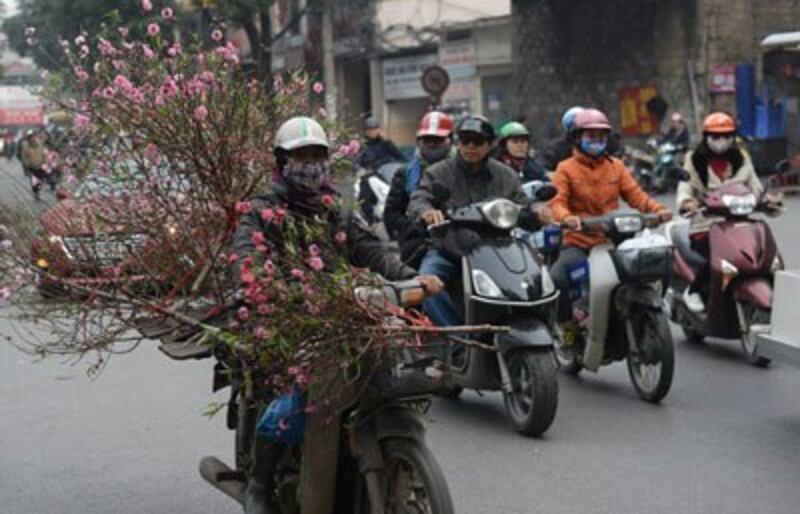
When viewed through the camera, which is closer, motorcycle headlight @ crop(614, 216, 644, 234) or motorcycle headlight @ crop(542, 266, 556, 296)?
motorcycle headlight @ crop(542, 266, 556, 296)

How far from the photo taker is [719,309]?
26.6 feet

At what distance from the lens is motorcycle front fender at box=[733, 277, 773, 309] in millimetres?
7688

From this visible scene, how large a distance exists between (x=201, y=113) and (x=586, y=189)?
3629 mm

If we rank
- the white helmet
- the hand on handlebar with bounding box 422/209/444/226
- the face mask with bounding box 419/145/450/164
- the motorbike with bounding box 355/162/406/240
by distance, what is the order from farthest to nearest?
the motorbike with bounding box 355/162/406/240 → the face mask with bounding box 419/145/450/164 → the hand on handlebar with bounding box 422/209/444/226 → the white helmet

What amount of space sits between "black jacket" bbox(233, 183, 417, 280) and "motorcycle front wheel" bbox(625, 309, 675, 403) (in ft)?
8.97

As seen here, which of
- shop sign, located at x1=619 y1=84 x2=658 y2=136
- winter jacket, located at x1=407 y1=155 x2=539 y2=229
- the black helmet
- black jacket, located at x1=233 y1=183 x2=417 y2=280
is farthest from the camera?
shop sign, located at x1=619 y1=84 x2=658 y2=136

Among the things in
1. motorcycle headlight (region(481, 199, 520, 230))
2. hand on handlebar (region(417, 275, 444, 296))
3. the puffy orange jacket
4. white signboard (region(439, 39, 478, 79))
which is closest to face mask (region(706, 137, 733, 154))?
the puffy orange jacket

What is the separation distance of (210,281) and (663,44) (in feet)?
75.0

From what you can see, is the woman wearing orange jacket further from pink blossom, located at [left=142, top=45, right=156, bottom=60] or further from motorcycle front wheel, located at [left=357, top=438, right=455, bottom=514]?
motorcycle front wheel, located at [left=357, top=438, right=455, bottom=514]

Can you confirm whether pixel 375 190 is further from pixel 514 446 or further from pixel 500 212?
pixel 514 446

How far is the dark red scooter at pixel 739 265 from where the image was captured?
7.86 meters

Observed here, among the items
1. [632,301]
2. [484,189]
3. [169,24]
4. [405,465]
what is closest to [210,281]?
[405,465]

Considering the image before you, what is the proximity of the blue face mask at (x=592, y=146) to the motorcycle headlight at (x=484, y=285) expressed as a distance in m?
1.50

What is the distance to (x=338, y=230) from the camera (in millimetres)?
4535
